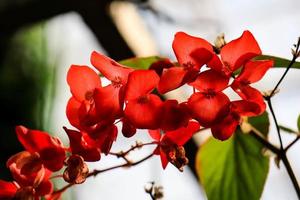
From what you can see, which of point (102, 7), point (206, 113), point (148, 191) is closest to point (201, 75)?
point (206, 113)

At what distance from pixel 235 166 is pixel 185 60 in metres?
0.32

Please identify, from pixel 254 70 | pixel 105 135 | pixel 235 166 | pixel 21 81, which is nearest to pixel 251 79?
pixel 254 70

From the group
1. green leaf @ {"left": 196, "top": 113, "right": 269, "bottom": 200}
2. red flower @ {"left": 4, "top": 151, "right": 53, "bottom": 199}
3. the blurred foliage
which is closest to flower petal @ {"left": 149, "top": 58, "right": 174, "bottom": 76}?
red flower @ {"left": 4, "top": 151, "right": 53, "bottom": 199}

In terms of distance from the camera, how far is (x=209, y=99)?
37cm

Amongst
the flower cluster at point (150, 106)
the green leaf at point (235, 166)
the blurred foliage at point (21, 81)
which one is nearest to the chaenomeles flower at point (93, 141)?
the flower cluster at point (150, 106)

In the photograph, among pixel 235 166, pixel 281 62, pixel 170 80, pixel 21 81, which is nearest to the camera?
pixel 170 80

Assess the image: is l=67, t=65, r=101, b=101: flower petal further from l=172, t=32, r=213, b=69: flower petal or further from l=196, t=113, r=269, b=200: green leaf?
l=196, t=113, r=269, b=200: green leaf

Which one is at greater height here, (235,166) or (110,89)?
(110,89)

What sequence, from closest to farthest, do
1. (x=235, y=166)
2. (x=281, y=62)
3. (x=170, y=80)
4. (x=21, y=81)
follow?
(x=170, y=80)
(x=281, y=62)
(x=235, y=166)
(x=21, y=81)

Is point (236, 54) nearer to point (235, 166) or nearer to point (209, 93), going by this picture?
point (209, 93)

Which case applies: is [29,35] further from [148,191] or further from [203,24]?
[148,191]

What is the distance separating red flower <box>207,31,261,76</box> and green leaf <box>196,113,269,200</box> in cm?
24

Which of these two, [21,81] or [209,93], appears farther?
[21,81]

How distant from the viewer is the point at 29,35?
4.23 ft
